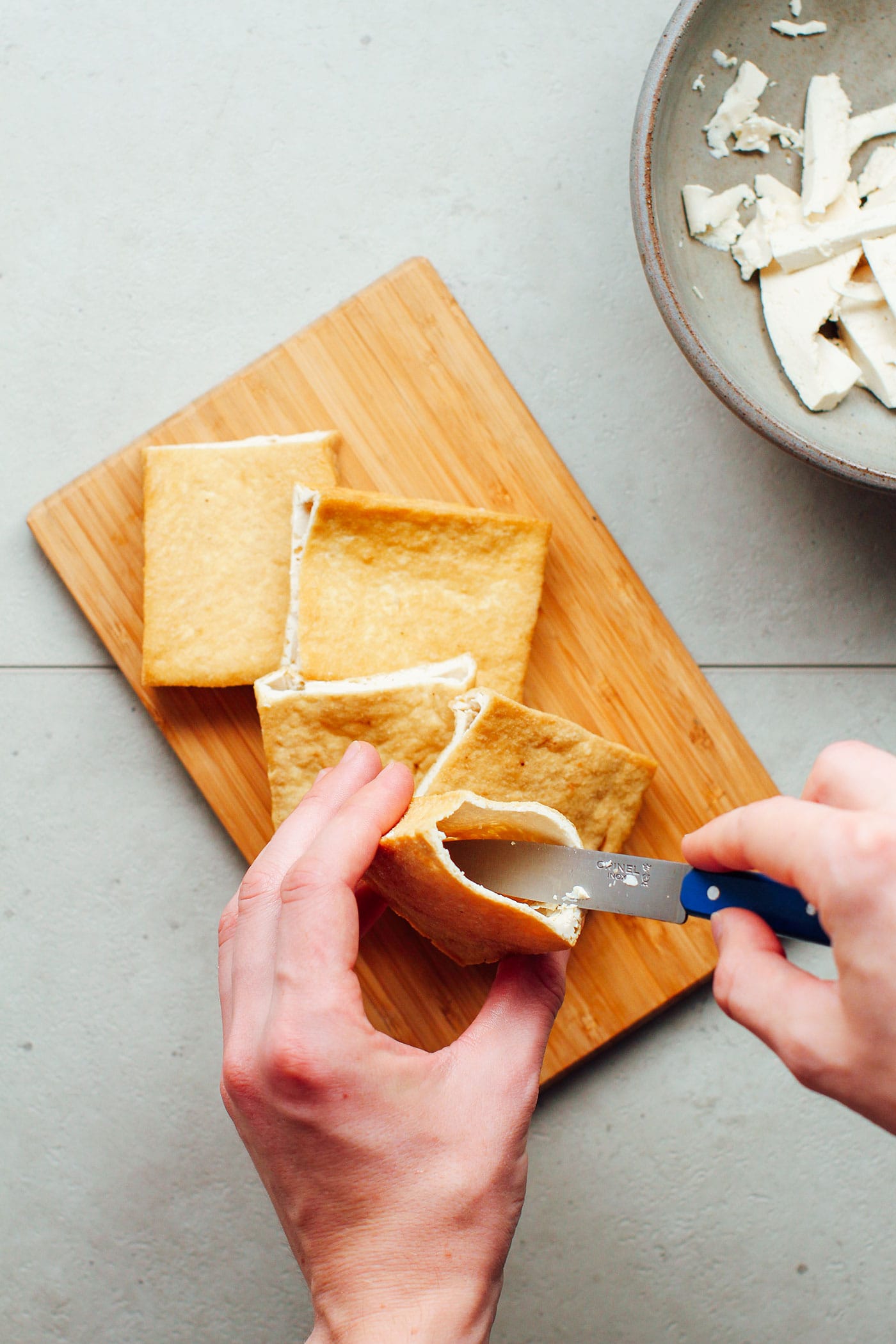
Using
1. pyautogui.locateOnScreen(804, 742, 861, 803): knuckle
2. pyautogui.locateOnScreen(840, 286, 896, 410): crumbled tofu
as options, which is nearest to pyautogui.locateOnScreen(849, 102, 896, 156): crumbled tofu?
pyautogui.locateOnScreen(840, 286, 896, 410): crumbled tofu

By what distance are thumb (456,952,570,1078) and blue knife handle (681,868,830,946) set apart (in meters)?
0.23

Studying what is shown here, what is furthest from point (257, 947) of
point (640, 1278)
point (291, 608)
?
point (640, 1278)

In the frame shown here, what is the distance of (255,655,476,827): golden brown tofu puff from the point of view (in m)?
1.37

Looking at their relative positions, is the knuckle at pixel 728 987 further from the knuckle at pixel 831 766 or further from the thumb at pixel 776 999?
the knuckle at pixel 831 766

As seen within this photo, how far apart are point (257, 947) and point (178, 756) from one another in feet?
1.62

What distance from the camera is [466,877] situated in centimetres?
109

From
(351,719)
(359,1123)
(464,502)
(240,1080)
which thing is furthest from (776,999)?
(464,502)

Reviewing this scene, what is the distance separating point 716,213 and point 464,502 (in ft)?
1.83

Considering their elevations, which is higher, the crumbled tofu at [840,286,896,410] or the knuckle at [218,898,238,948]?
the crumbled tofu at [840,286,896,410]

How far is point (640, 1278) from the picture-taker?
1603mm

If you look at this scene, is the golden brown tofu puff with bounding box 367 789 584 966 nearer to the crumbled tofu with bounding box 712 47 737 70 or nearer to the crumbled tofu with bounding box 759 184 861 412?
the crumbled tofu with bounding box 759 184 861 412

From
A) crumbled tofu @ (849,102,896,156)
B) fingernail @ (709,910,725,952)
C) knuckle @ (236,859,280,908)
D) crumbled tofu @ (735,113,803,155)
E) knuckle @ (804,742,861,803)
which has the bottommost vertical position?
knuckle @ (236,859,280,908)

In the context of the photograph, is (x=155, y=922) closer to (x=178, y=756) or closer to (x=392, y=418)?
(x=178, y=756)

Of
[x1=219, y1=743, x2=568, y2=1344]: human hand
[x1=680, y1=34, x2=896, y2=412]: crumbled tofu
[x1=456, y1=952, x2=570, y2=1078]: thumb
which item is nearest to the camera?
[x1=219, y1=743, x2=568, y2=1344]: human hand
